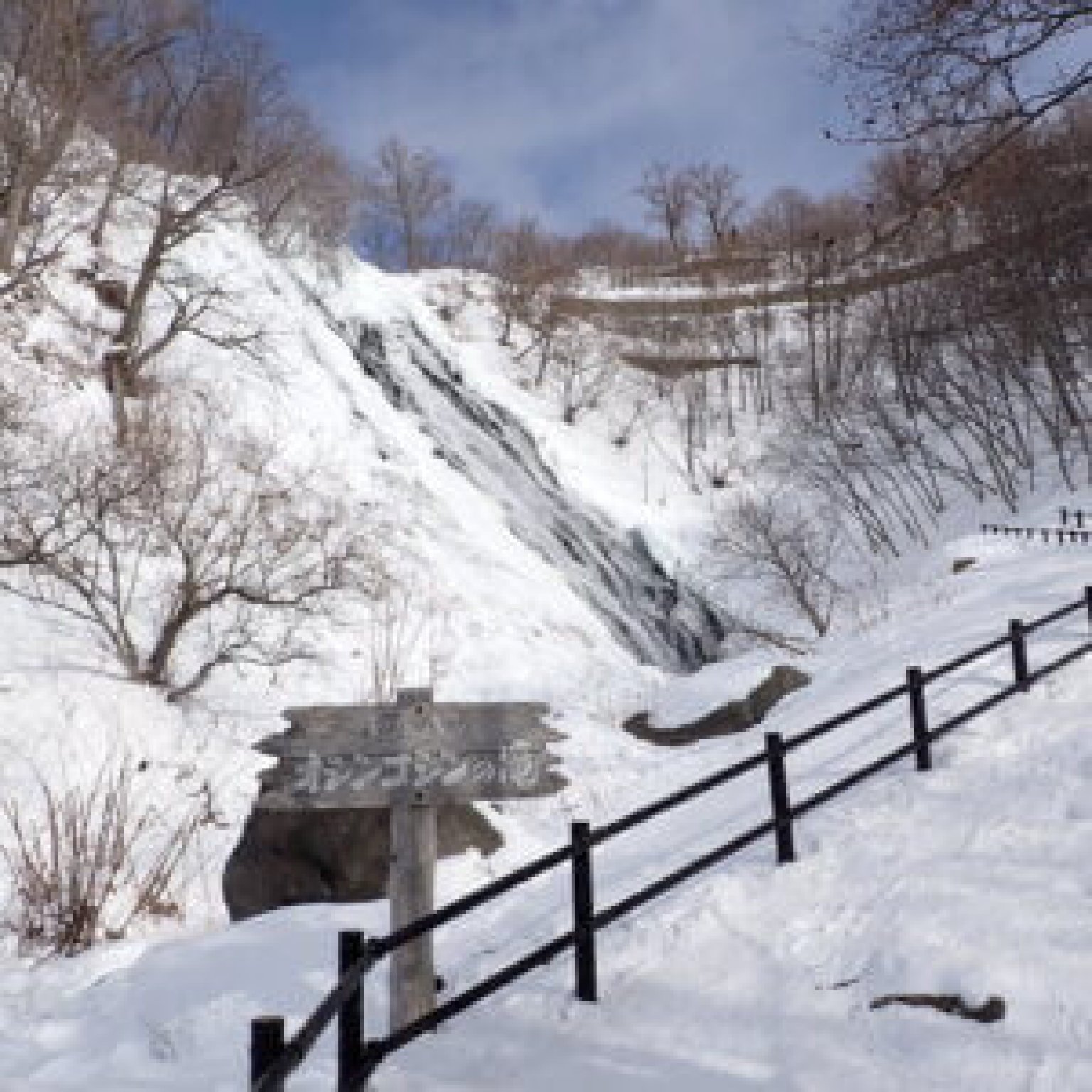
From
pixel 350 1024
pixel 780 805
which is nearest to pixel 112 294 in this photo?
pixel 780 805

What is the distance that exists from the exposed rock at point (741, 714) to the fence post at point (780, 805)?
26.7 ft

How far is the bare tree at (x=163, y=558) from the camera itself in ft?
50.4

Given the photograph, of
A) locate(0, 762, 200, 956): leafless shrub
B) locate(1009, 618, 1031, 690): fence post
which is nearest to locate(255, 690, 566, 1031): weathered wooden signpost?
locate(0, 762, 200, 956): leafless shrub

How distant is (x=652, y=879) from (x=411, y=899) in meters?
2.63

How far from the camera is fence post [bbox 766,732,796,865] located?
7.06m

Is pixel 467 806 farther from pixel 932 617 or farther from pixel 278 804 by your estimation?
pixel 932 617

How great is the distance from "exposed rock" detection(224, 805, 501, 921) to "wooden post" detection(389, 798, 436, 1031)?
3.99 m

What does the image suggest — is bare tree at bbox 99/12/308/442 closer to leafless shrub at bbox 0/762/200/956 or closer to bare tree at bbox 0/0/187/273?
bare tree at bbox 0/0/187/273

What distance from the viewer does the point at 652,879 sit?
25.4 feet

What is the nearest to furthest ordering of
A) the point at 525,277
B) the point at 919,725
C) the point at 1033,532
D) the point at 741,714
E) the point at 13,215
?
the point at 919,725 < the point at 741,714 < the point at 13,215 < the point at 1033,532 < the point at 525,277

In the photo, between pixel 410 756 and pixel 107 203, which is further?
pixel 107 203

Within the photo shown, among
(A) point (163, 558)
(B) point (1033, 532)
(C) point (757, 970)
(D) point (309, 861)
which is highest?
(A) point (163, 558)

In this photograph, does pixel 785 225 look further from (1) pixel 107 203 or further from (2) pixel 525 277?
(1) pixel 107 203

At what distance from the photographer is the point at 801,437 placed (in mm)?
43875
